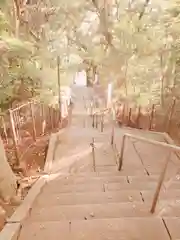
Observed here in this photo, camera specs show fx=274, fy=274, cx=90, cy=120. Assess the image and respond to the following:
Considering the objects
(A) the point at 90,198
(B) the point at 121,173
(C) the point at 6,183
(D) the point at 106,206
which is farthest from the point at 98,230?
(B) the point at 121,173

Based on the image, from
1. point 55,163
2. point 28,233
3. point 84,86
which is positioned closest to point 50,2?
point 55,163

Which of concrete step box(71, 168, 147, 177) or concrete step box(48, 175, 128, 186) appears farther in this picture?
concrete step box(71, 168, 147, 177)

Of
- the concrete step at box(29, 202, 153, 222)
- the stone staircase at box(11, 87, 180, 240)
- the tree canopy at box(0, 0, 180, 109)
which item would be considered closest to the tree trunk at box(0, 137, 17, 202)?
the stone staircase at box(11, 87, 180, 240)

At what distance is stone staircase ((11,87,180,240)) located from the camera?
2.69 m

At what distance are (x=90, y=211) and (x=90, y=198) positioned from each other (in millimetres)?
551

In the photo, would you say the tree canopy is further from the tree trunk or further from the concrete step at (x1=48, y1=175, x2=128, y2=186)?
the concrete step at (x1=48, y1=175, x2=128, y2=186)

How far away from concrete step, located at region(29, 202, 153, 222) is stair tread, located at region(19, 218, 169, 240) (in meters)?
0.23

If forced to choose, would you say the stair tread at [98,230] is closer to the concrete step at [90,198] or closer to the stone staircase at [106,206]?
the stone staircase at [106,206]

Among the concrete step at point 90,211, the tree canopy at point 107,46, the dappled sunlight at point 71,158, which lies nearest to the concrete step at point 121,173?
the dappled sunlight at point 71,158

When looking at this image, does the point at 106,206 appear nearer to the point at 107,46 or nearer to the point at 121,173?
the point at 121,173

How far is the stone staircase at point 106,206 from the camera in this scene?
2.69 metres

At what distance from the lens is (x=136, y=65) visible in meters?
10.8

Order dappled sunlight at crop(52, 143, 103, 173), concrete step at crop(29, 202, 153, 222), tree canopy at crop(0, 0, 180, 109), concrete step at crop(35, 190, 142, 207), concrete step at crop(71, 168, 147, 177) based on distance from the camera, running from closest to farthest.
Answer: concrete step at crop(29, 202, 153, 222) < concrete step at crop(35, 190, 142, 207) < concrete step at crop(71, 168, 147, 177) < dappled sunlight at crop(52, 143, 103, 173) < tree canopy at crop(0, 0, 180, 109)

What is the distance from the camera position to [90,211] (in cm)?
322
